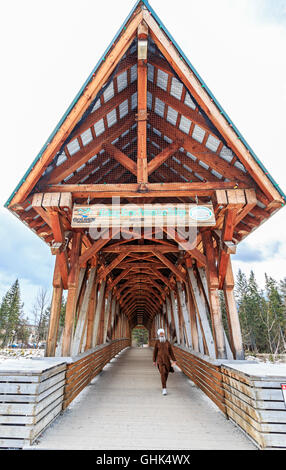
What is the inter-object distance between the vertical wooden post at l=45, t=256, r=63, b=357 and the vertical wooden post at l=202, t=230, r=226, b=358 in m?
3.10

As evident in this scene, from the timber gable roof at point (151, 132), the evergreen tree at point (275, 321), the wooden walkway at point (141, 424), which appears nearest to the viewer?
the wooden walkway at point (141, 424)

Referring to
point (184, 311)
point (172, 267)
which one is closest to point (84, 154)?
point (172, 267)

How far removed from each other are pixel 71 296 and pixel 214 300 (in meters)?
2.93

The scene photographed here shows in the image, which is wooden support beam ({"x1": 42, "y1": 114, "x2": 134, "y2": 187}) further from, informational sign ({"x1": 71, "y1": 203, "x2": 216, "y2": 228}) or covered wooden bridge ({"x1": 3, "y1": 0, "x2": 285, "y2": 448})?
informational sign ({"x1": 71, "y1": 203, "x2": 216, "y2": 228})

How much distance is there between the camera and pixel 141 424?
3.55 metres

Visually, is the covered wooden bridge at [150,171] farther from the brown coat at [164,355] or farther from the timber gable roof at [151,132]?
the brown coat at [164,355]

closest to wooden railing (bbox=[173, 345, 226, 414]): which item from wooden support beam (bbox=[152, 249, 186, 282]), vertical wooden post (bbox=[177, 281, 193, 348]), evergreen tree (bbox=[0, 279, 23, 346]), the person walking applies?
the person walking

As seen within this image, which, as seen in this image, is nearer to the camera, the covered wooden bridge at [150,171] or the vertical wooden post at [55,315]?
the covered wooden bridge at [150,171]

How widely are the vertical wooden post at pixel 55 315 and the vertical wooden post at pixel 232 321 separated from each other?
3.41 m

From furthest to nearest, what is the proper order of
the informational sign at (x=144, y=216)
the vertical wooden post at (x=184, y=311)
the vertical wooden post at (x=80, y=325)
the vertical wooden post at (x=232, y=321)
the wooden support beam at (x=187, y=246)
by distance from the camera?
the vertical wooden post at (x=184, y=311) → the vertical wooden post at (x=80, y=325) → the wooden support beam at (x=187, y=246) → the vertical wooden post at (x=232, y=321) → the informational sign at (x=144, y=216)

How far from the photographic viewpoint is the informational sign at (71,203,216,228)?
14.6 feet

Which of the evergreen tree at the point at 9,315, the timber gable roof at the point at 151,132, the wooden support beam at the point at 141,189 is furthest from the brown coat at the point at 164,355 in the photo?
the evergreen tree at the point at 9,315

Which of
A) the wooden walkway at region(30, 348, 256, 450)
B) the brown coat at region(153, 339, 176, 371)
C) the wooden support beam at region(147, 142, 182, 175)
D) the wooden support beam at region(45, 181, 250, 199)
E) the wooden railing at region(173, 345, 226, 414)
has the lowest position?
the wooden walkway at region(30, 348, 256, 450)

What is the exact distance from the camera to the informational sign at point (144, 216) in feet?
14.6
